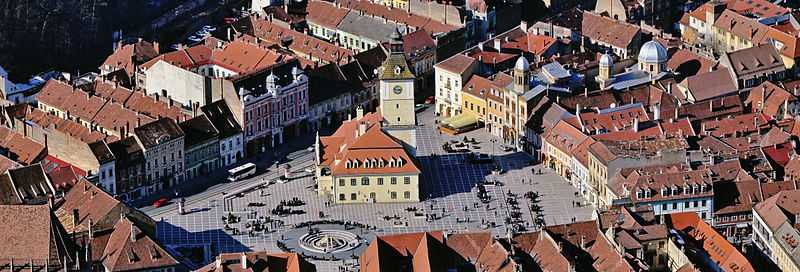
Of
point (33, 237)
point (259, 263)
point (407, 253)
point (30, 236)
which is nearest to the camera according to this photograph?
point (259, 263)

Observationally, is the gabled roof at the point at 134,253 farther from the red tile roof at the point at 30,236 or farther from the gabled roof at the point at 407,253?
the gabled roof at the point at 407,253

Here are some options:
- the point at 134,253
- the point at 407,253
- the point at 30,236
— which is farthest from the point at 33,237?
the point at 407,253

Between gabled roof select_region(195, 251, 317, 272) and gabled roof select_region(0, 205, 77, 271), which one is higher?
gabled roof select_region(0, 205, 77, 271)

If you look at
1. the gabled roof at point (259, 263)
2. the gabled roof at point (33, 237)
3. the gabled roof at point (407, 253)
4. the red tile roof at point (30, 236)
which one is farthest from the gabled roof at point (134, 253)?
the gabled roof at point (407, 253)

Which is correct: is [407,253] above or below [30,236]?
below

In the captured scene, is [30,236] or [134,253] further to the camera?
[134,253]

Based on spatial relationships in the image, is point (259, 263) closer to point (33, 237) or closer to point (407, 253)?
point (407, 253)

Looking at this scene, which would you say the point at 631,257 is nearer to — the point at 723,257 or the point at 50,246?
the point at 723,257

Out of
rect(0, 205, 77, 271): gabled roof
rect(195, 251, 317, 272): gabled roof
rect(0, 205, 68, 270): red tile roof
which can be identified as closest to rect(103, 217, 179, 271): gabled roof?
rect(195, 251, 317, 272): gabled roof

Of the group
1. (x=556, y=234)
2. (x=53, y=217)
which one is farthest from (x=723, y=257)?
(x=53, y=217)

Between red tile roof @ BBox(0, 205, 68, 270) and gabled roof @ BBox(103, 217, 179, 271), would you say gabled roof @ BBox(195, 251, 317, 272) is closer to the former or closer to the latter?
gabled roof @ BBox(103, 217, 179, 271)
